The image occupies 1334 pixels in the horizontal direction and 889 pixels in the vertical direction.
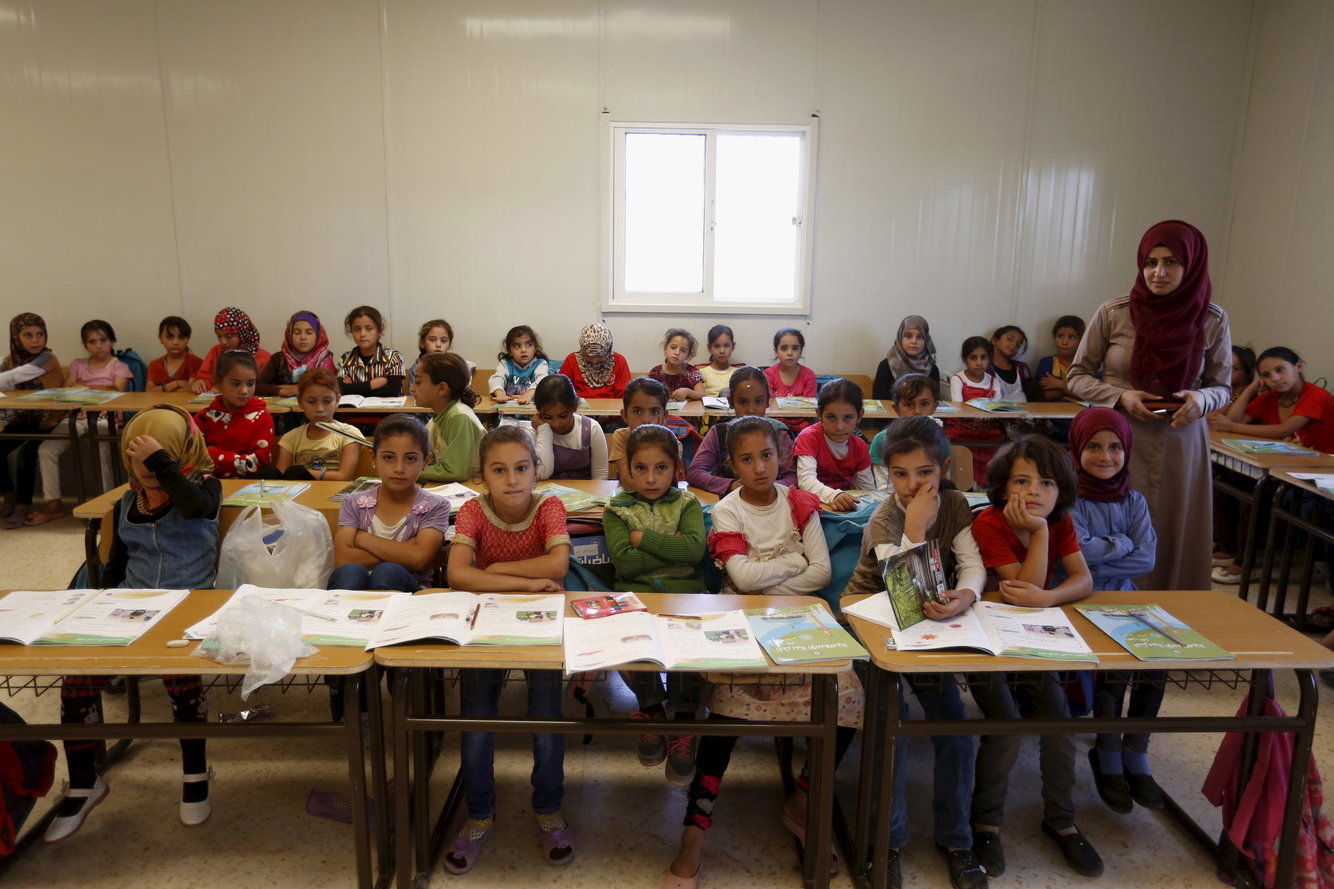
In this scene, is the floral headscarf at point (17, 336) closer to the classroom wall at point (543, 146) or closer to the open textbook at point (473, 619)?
the classroom wall at point (543, 146)

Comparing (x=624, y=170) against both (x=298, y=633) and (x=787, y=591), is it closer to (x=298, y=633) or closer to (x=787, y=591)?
(x=787, y=591)

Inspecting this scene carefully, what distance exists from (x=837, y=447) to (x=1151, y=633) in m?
1.43

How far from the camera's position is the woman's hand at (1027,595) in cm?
210

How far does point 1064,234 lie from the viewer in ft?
21.3

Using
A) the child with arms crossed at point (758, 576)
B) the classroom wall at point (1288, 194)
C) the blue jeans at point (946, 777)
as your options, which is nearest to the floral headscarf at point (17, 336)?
the child with arms crossed at point (758, 576)

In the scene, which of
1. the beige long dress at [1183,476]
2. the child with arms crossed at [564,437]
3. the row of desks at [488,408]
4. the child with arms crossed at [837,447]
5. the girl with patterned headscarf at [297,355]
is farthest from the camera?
the girl with patterned headscarf at [297,355]

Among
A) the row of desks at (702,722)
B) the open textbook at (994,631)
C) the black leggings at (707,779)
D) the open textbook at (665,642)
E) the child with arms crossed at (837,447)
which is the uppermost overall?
the child with arms crossed at (837,447)

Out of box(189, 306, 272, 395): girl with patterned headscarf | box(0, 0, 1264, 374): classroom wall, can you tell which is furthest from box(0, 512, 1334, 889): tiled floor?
box(0, 0, 1264, 374): classroom wall

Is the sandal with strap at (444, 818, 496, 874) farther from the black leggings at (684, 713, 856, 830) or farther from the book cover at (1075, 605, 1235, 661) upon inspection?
the book cover at (1075, 605, 1235, 661)

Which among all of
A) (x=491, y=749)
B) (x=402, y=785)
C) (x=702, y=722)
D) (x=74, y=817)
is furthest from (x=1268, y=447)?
(x=74, y=817)

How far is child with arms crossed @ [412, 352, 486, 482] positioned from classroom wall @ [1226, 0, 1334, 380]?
16.6ft

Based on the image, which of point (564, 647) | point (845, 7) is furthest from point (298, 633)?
point (845, 7)

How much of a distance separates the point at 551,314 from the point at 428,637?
4.88 m

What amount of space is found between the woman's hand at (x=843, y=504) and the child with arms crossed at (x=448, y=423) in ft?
4.58
